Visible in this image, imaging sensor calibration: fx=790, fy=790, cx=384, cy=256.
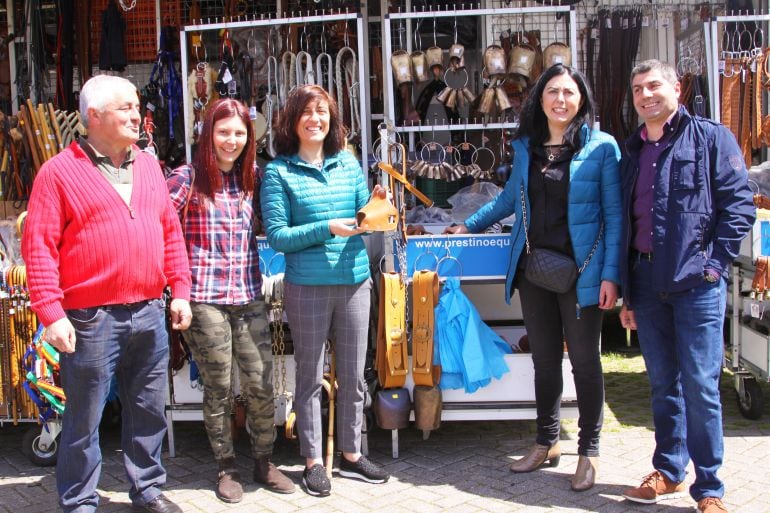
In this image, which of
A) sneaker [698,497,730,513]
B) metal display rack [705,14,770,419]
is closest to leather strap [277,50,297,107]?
metal display rack [705,14,770,419]

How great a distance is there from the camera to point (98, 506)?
365 centimetres

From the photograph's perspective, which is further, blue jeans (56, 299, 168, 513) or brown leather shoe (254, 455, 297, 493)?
brown leather shoe (254, 455, 297, 493)

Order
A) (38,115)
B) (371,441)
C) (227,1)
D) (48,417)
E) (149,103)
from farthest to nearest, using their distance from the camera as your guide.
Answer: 1. (227,1)
2. (149,103)
3. (38,115)
4. (371,441)
5. (48,417)

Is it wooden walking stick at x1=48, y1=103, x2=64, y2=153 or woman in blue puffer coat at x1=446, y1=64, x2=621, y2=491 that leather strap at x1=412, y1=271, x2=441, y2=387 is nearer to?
woman in blue puffer coat at x1=446, y1=64, x2=621, y2=491

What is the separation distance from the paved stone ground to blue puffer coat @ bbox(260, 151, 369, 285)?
40.6 inches

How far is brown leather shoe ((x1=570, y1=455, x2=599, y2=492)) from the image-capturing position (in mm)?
3631

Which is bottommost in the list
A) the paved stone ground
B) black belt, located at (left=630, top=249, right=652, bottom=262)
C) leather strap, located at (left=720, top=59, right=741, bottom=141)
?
the paved stone ground

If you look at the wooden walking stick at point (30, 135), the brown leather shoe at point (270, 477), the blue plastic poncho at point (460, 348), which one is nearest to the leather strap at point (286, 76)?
the wooden walking stick at point (30, 135)

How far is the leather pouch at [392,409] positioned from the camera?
13.1 ft

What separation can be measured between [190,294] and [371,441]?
150 cm

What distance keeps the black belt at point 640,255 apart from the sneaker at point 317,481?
67.8 inches

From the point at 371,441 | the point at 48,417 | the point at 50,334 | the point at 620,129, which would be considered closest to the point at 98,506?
the point at 48,417

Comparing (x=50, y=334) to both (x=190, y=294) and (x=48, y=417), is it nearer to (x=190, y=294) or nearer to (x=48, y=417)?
(x=190, y=294)

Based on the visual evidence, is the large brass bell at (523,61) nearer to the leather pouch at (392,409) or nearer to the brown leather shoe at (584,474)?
the leather pouch at (392,409)
